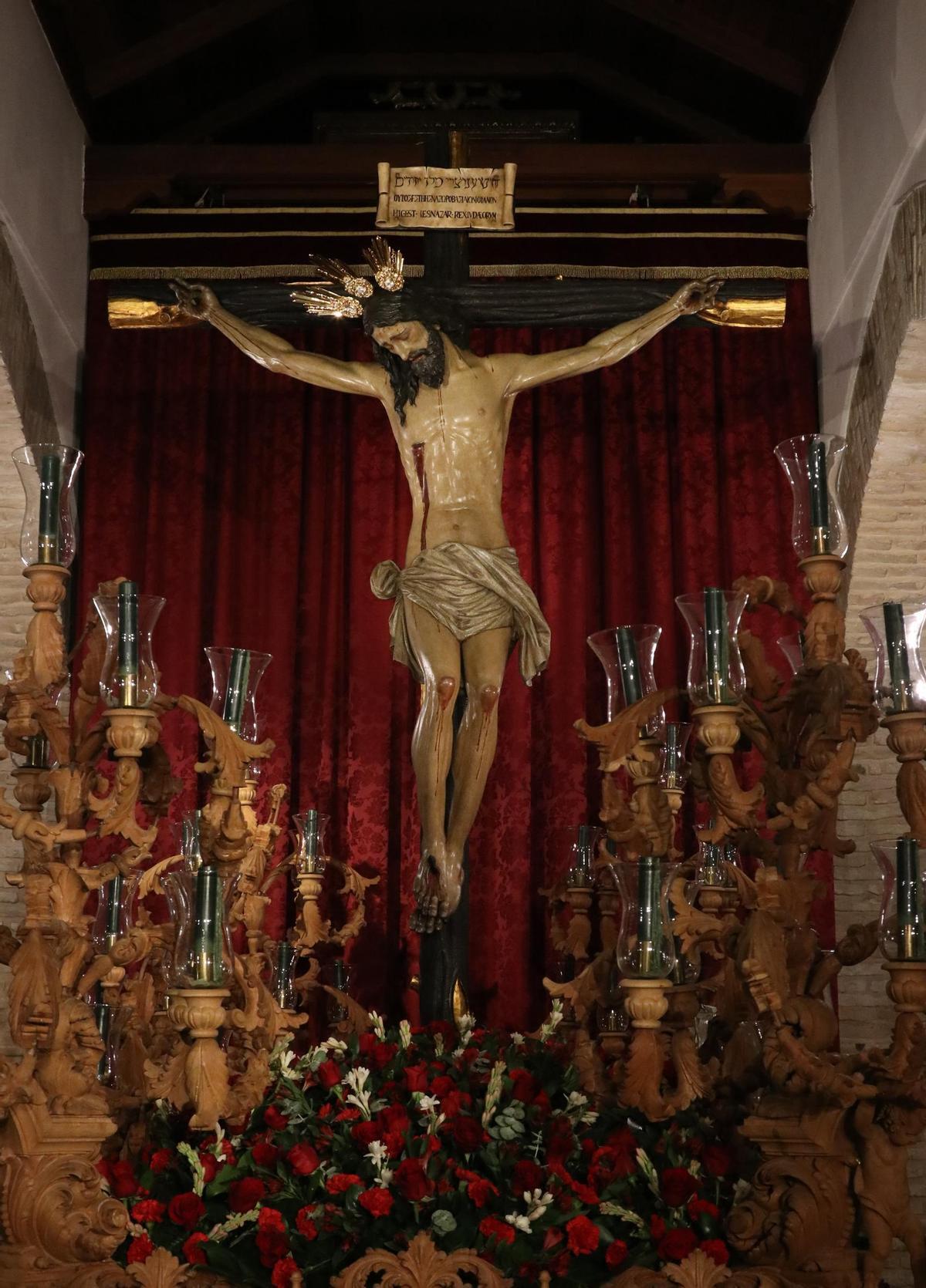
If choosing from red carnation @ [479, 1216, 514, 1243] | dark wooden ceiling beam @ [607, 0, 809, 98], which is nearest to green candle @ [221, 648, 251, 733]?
red carnation @ [479, 1216, 514, 1243]

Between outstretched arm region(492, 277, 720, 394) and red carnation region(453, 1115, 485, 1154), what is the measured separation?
2252mm

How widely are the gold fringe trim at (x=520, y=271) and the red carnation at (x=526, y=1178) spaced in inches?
152

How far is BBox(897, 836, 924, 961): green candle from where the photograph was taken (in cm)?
295

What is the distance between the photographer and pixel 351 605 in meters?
6.02

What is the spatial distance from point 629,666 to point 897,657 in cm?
Answer: 58

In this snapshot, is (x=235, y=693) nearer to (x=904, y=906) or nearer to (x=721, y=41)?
(x=904, y=906)

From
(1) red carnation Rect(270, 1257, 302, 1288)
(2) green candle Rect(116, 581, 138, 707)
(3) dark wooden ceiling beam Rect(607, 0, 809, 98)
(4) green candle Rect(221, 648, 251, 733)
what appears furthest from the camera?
(3) dark wooden ceiling beam Rect(607, 0, 809, 98)

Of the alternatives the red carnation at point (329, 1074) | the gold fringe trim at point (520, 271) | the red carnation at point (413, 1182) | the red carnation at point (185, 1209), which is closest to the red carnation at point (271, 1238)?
the red carnation at point (185, 1209)

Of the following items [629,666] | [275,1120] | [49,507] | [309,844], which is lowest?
[275,1120]

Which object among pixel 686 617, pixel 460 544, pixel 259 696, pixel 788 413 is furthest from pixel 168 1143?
pixel 788 413

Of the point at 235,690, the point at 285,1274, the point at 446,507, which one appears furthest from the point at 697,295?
the point at 285,1274

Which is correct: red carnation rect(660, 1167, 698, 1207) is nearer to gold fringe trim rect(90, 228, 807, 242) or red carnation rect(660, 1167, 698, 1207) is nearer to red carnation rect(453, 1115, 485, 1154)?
red carnation rect(453, 1115, 485, 1154)

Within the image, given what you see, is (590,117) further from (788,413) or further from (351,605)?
(351,605)

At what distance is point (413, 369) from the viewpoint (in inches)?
181
